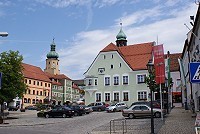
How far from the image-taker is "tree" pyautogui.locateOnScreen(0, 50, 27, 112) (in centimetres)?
4047

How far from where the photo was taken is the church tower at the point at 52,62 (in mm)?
131000

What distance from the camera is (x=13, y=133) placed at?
65.4ft

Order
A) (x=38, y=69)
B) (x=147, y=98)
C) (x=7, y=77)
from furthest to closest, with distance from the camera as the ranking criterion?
(x=38, y=69) → (x=147, y=98) → (x=7, y=77)

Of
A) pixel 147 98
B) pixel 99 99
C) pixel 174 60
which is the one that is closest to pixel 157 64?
pixel 147 98

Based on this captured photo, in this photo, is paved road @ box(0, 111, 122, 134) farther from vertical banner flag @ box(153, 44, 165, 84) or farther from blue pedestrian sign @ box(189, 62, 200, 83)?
Result: blue pedestrian sign @ box(189, 62, 200, 83)

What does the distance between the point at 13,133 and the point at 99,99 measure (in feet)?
159

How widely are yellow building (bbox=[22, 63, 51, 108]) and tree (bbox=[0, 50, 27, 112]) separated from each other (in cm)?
5111

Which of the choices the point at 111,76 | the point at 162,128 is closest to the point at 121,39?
the point at 111,76

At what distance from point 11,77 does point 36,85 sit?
61074 mm

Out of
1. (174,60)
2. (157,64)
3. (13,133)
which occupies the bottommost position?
(13,133)

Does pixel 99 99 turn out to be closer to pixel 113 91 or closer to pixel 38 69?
pixel 113 91

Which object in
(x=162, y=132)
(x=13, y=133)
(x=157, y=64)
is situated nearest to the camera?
(x=162, y=132)

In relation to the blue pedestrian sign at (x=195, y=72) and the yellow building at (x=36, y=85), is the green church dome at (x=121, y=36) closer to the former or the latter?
the yellow building at (x=36, y=85)

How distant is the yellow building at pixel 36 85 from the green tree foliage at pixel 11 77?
51115 millimetres
